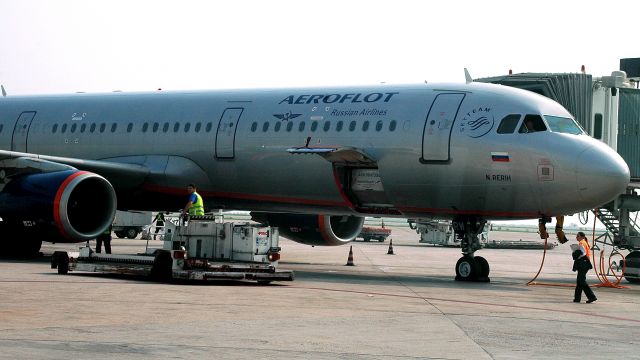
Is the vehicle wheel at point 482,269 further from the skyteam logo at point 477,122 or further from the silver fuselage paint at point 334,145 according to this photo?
the skyteam logo at point 477,122

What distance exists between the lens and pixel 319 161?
23047 millimetres

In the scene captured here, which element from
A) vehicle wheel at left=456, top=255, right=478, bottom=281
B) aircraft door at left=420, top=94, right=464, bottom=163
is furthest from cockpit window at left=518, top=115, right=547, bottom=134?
vehicle wheel at left=456, top=255, right=478, bottom=281

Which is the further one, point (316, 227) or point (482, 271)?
point (316, 227)

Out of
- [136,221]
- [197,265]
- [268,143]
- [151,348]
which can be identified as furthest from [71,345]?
[136,221]

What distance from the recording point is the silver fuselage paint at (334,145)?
822 inches

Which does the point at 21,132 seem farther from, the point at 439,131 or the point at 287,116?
the point at 439,131

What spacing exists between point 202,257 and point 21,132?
392 inches

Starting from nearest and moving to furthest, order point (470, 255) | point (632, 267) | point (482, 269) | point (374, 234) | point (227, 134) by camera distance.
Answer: point (482, 269) → point (470, 255) → point (632, 267) → point (227, 134) → point (374, 234)

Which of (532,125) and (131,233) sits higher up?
(532,125)

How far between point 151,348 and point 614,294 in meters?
12.4

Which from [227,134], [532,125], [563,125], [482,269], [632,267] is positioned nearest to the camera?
[532,125]

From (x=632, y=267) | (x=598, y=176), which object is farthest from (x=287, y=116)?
(x=632, y=267)

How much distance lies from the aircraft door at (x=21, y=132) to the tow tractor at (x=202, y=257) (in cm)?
798

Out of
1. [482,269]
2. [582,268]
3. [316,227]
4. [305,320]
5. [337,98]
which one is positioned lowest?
[305,320]
